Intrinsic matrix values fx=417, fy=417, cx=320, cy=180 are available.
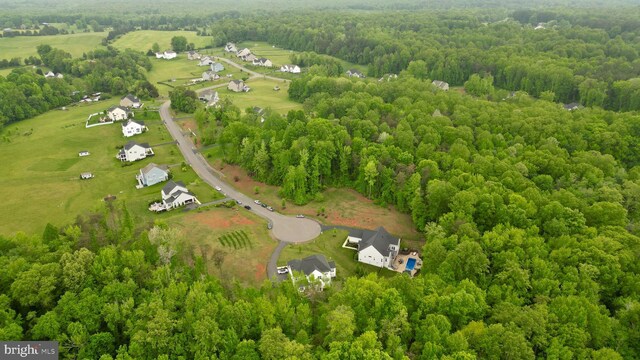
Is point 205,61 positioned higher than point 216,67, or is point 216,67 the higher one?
point 216,67

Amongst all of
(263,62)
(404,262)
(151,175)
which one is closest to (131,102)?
(151,175)

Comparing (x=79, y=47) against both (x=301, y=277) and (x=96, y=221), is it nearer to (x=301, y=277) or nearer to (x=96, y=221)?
(x=96, y=221)

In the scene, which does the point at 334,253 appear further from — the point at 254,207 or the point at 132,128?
the point at 132,128

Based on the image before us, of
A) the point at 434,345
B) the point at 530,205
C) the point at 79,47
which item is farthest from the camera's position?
the point at 79,47

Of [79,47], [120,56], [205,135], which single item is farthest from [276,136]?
[79,47]

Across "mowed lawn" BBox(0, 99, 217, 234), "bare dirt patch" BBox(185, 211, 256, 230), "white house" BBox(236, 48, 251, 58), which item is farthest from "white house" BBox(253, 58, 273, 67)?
"bare dirt patch" BBox(185, 211, 256, 230)
